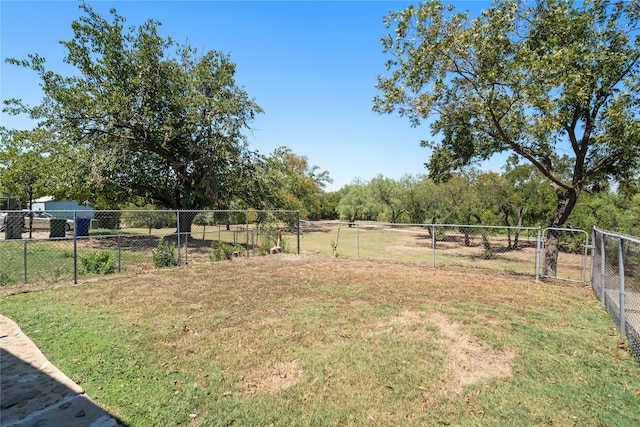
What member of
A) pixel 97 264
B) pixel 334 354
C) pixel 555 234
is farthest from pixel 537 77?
pixel 97 264

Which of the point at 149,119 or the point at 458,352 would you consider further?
the point at 149,119

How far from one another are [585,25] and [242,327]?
11.6m

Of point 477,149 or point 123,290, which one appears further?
point 477,149

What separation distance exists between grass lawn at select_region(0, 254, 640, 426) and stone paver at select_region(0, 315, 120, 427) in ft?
0.47

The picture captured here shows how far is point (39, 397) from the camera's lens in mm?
2998

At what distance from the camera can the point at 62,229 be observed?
16344 millimetres

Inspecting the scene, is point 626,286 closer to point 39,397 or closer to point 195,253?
point 39,397

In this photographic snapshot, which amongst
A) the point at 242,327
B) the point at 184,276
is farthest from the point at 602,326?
the point at 184,276

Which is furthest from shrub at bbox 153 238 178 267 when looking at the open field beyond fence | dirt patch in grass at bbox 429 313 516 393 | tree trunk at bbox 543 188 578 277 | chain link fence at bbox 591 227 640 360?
tree trunk at bbox 543 188 578 277

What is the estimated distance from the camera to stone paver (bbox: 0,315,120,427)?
2686 millimetres

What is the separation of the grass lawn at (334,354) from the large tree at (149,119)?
31.1ft

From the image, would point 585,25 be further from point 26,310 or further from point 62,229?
point 62,229

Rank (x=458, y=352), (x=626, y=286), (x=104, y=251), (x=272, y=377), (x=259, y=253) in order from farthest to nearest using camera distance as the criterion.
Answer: (x=259, y=253) → (x=104, y=251) → (x=626, y=286) → (x=458, y=352) → (x=272, y=377)

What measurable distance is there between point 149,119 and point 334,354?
52.8 feet
